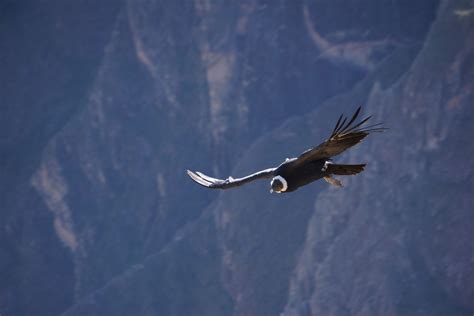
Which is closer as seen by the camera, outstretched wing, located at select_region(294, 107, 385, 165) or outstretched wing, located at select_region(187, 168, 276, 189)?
outstretched wing, located at select_region(294, 107, 385, 165)

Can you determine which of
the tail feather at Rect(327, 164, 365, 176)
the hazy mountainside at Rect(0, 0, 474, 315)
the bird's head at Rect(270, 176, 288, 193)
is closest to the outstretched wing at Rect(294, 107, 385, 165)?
the tail feather at Rect(327, 164, 365, 176)

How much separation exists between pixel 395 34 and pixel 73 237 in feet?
63.4

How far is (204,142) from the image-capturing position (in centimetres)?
4234

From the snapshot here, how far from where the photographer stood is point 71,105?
1692 inches

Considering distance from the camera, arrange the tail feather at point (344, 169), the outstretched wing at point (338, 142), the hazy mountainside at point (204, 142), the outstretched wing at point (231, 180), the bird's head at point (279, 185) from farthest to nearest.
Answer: the hazy mountainside at point (204, 142)
the outstretched wing at point (231, 180)
the bird's head at point (279, 185)
the tail feather at point (344, 169)
the outstretched wing at point (338, 142)

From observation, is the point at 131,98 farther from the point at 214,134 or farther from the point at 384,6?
the point at 384,6

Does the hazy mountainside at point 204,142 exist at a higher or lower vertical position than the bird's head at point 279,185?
higher

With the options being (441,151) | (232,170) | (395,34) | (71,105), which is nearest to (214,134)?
(232,170)

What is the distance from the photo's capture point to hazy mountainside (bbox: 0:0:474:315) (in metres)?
33.3

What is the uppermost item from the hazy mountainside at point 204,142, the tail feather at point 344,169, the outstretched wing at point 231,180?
the hazy mountainside at point 204,142

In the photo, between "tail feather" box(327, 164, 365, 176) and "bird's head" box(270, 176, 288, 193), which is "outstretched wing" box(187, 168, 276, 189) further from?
"tail feather" box(327, 164, 365, 176)

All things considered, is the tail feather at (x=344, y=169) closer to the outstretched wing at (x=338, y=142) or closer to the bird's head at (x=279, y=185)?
the outstretched wing at (x=338, y=142)

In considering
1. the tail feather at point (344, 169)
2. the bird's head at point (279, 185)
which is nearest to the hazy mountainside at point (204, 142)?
the tail feather at point (344, 169)

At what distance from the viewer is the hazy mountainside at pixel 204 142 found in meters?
33.3
